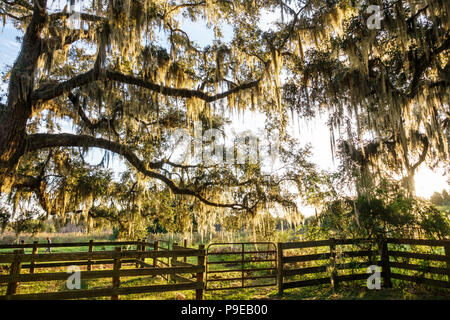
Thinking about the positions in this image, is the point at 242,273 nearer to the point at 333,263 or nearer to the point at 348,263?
the point at 333,263

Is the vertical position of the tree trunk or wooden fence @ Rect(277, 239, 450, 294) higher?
the tree trunk

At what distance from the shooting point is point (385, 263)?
6125 millimetres

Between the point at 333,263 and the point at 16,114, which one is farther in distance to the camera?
the point at 333,263

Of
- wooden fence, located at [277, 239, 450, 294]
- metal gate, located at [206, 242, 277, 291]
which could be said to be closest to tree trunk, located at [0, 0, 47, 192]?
metal gate, located at [206, 242, 277, 291]

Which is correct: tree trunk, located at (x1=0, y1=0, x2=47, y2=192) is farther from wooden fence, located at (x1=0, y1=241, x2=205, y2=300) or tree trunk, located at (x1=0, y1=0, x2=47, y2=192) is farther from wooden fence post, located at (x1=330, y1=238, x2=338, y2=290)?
wooden fence post, located at (x1=330, y1=238, x2=338, y2=290)

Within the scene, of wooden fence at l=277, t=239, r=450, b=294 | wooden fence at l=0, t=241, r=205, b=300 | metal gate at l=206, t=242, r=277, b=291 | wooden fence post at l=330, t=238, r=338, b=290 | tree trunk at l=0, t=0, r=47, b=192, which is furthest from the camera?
metal gate at l=206, t=242, r=277, b=291

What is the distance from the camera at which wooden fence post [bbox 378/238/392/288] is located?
19.7 feet

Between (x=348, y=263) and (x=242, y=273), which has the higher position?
(x=348, y=263)

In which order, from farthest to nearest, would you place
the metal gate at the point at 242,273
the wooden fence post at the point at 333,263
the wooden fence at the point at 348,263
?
the metal gate at the point at 242,273
the wooden fence post at the point at 333,263
the wooden fence at the point at 348,263

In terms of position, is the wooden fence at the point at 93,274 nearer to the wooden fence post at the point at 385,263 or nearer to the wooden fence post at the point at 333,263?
the wooden fence post at the point at 333,263

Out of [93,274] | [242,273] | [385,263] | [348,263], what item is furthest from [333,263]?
[93,274]

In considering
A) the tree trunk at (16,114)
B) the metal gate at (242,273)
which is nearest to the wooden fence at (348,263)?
the metal gate at (242,273)

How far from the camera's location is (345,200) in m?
6.83

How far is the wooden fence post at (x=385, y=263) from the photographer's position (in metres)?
6.01
